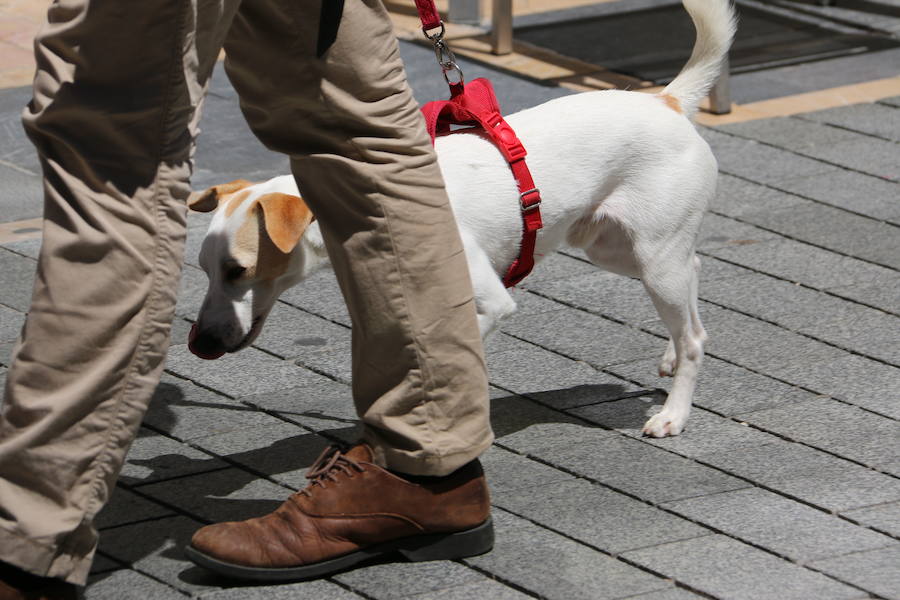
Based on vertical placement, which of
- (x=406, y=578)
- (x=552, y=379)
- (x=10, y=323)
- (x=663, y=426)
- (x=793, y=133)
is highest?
(x=406, y=578)

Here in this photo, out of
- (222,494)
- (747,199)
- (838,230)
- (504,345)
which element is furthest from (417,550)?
(747,199)

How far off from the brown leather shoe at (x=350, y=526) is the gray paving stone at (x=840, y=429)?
104 centimetres

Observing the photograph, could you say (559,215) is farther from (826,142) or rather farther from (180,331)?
(826,142)

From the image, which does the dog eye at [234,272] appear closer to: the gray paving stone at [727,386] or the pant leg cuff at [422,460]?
the pant leg cuff at [422,460]

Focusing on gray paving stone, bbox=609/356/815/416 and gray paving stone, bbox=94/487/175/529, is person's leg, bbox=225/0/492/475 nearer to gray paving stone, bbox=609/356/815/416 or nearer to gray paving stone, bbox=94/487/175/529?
gray paving stone, bbox=94/487/175/529

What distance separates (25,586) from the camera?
2578mm

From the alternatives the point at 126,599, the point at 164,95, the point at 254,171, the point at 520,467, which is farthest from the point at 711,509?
the point at 254,171

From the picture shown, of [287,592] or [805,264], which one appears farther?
[805,264]

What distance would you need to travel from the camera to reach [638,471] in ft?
11.4

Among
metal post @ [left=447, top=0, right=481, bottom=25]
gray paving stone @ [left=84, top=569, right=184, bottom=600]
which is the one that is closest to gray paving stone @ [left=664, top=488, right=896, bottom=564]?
gray paving stone @ [left=84, top=569, right=184, bottom=600]

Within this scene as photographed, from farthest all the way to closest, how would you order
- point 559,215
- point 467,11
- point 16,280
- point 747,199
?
1. point 467,11
2. point 747,199
3. point 16,280
4. point 559,215

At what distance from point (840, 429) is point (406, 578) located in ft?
4.42

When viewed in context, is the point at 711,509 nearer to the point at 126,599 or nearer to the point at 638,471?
the point at 638,471

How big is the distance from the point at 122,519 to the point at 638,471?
1.23 metres
